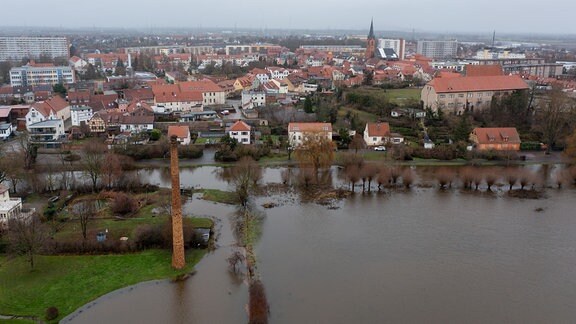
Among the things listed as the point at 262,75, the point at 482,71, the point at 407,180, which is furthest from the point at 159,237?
the point at 262,75

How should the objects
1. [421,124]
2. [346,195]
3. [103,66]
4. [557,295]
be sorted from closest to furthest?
[557,295] < [346,195] < [421,124] < [103,66]

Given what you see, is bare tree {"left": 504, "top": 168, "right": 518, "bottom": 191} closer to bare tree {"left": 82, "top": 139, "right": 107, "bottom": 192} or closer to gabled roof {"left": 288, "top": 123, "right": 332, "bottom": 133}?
gabled roof {"left": 288, "top": 123, "right": 332, "bottom": 133}

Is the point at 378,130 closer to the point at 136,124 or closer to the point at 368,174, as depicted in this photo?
the point at 368,174

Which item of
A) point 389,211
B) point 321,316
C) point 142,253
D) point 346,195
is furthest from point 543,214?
point 142,253

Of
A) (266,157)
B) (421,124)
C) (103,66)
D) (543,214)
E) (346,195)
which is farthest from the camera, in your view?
(103,66)

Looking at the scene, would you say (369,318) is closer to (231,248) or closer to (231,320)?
(231,320)

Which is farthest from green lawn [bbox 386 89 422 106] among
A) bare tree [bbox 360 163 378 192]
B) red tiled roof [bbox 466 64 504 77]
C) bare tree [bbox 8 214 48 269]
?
bare tree [bbox 8 214 48 269]

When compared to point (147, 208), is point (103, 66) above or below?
above
